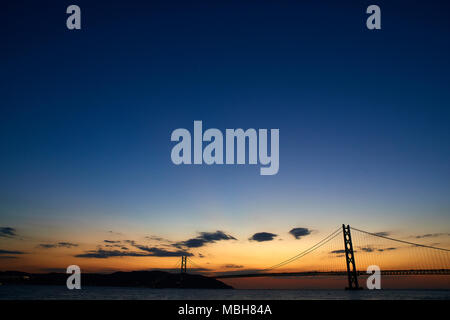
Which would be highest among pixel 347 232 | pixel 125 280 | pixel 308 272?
pixel 347 232

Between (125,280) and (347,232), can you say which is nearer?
(347,232)
